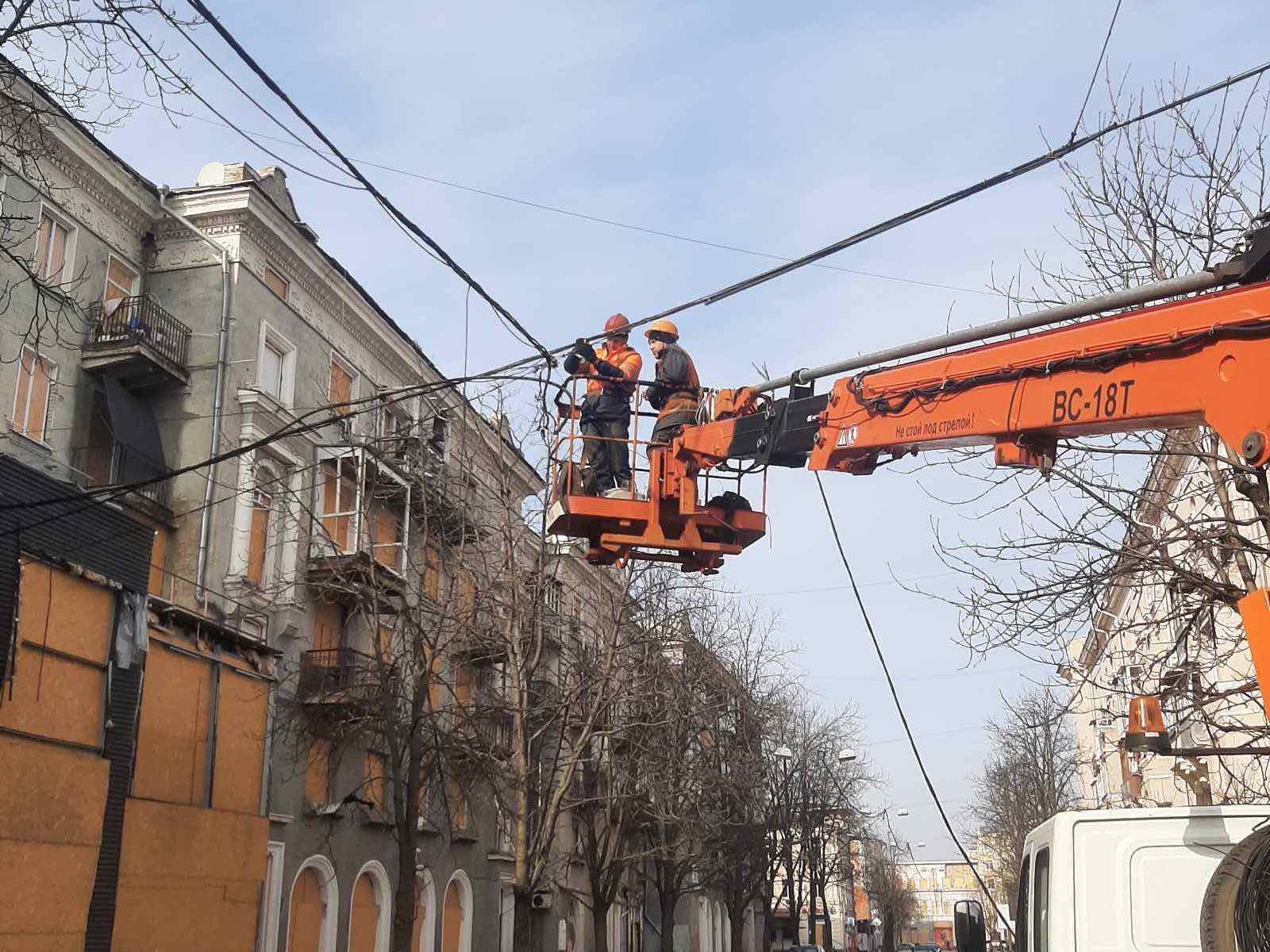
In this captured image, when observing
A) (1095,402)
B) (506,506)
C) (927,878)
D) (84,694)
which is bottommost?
(927,878)

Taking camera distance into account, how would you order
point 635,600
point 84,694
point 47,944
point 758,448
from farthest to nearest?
1. point 635,600
2. point 84,694
3. point 47,944
4. point 758,448

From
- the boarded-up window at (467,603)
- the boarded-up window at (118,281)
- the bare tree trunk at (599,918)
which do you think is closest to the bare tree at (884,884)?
the bare tree trunk at (599,918)

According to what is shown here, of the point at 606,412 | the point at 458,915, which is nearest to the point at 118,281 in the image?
the point at 606,412

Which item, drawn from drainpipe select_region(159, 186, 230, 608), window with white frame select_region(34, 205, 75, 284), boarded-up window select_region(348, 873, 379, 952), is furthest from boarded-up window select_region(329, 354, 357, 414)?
boarded-up window select_region(348, 873, 379, 952)

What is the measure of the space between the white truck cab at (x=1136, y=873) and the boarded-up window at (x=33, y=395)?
61.4 ft

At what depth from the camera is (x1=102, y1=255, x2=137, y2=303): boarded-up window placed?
Answer: 24188 mm

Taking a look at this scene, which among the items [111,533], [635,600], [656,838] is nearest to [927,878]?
[656,838]

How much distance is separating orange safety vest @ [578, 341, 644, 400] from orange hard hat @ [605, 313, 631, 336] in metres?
0.17

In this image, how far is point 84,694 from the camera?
1355 centimetres

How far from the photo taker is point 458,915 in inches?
1267

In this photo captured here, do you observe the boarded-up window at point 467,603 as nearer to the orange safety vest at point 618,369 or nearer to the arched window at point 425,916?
the arched window at point 425,916

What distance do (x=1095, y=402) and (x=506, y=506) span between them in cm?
1474

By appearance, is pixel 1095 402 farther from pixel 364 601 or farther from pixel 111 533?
pixel 364 601

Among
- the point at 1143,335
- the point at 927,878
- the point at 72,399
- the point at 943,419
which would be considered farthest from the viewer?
the point at 927,878
